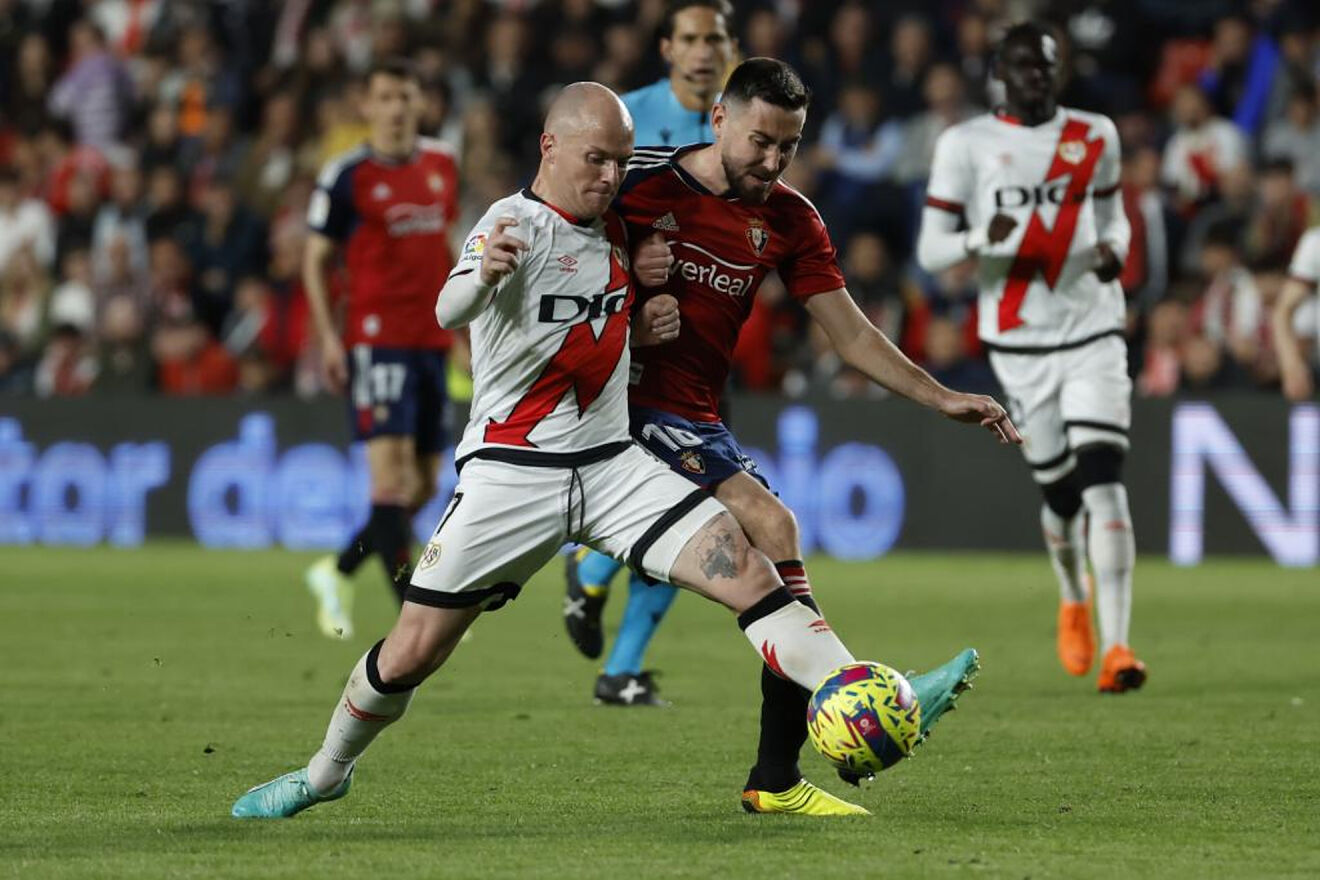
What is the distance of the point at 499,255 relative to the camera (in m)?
5.48

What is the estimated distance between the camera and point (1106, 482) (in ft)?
31.7

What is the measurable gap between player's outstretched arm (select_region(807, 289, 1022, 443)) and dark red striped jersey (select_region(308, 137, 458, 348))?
494cm

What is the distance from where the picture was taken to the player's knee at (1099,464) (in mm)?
9672

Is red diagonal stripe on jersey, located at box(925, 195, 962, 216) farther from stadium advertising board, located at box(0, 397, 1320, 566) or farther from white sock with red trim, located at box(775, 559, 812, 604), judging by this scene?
stadium advertising board, located at box(0, 397, 1320, 566)

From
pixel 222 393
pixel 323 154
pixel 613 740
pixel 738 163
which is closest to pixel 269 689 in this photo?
pixel 613 740

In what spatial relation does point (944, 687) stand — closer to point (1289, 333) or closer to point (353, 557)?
point (353, 557)

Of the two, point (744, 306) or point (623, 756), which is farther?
point (623, 756)

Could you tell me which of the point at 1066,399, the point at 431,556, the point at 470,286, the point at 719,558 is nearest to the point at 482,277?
the point at 470,286

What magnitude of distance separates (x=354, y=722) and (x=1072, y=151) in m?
5.16

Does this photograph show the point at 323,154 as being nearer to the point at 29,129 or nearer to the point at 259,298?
the point at 259,298

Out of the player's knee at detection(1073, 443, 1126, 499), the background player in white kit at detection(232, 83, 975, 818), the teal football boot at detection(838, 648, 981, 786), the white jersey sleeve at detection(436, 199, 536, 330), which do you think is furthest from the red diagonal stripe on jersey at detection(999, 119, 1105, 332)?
the white jersey sleeve at detection(436, 199, 536, 330)

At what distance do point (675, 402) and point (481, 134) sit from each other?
12631 millimetres

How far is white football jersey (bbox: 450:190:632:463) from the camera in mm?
5895

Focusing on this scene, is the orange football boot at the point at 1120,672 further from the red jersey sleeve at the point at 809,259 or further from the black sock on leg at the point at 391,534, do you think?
the black sock on leg at the point at 391,534
